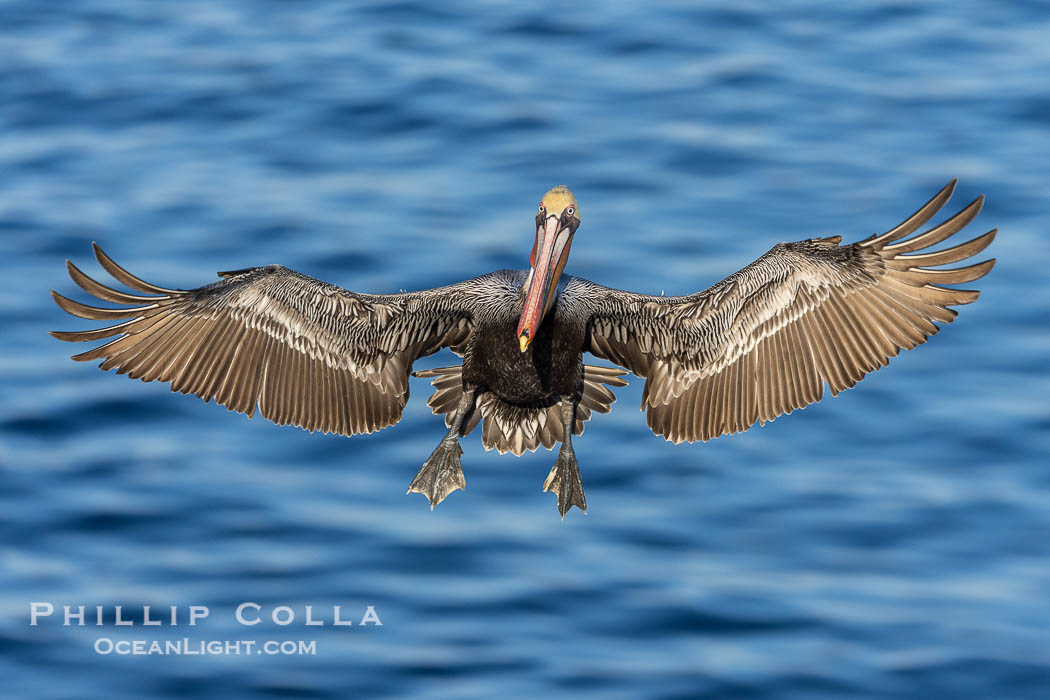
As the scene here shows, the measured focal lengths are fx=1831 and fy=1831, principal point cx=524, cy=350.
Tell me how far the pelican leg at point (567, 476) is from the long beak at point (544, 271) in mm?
900

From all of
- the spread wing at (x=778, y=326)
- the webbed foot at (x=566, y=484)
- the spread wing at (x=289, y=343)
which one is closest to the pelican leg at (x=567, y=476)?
the webbed foot at (x=566, y=484)

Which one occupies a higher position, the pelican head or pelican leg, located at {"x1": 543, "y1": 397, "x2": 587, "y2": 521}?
the pelican head

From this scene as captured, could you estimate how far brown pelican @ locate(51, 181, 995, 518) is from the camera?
11398 millimetres

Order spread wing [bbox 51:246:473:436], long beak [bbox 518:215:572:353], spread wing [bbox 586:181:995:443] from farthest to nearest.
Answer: spread wing [bbox 51:246:473:436] < spread wing [bbox 586:181:995:443] < long beak [bbox 518:215:572:353]

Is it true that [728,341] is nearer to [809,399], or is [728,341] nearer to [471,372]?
[809,399]

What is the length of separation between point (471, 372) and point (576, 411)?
0.91 meters

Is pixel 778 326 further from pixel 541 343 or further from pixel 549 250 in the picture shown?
pixel 549 250

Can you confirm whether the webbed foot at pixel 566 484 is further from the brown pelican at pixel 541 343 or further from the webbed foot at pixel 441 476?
the webbed foot at pixel 441 476

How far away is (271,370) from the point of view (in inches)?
471

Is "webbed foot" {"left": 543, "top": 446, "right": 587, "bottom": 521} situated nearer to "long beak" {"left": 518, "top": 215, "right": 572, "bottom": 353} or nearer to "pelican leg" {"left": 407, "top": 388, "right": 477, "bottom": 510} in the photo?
"pelican leg" {"left": 407, "top": 388, "right": 477, "bottom": 510}

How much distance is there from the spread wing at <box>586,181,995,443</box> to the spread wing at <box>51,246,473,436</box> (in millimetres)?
1192

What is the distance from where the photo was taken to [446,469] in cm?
1180

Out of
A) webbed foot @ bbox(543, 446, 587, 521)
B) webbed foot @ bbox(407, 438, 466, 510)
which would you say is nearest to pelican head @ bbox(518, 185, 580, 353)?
webbed foot @ bbox(543, 446, 587, 521)

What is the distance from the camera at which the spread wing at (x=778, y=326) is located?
11.4 m
